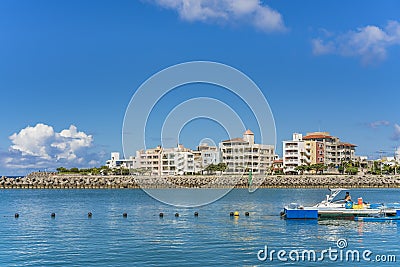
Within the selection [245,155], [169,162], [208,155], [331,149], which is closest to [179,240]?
[245,155]

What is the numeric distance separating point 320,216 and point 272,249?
12.6 metres

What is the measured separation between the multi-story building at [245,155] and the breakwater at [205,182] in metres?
5.41

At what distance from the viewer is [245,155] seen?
413 feet

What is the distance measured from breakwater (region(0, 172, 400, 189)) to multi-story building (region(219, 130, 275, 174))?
213 inches

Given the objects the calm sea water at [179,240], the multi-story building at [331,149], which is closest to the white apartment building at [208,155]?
the multi-story building at [331,149]

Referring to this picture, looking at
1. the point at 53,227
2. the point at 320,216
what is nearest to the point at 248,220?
the point at 320,216

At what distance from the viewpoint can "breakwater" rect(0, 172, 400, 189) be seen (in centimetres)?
11400

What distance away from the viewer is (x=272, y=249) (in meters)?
27.8

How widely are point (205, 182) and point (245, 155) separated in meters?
15.8

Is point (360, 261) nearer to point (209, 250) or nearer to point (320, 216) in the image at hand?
point (209, 250)

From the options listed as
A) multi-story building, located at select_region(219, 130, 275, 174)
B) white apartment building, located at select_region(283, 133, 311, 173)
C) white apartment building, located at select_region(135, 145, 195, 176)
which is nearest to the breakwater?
multi-story building, located at select_region(219, 130, 275, 174)

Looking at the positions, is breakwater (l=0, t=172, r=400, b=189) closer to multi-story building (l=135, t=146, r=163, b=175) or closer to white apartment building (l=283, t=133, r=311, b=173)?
multi-story building (l=135, t=146, r=163, b=175)

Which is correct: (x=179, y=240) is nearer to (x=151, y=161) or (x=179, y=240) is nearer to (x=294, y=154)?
(x=151, y=161)

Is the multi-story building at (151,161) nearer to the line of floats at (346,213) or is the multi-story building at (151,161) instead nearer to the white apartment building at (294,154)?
the white apartment building at (294,154)
